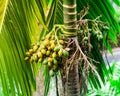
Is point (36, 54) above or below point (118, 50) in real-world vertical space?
above

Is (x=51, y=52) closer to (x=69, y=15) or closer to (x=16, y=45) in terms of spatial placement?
(x=69, y=15)

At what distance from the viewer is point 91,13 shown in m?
2.16

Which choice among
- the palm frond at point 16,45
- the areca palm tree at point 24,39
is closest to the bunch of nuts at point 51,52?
the areca palm tree at point 24,39

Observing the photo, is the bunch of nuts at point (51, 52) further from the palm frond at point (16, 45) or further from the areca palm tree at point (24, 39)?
the palm frond at point (16, 45)

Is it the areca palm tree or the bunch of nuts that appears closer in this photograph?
the bunch of nuts

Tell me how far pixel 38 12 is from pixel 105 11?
A: 60 cm

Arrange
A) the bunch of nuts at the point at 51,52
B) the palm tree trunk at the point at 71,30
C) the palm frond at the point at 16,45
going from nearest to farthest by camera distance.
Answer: the bunch of nuts at the point at 51,52 < the palm tree trunk at the point at 71,30 < the palm frond at the point at 16,45

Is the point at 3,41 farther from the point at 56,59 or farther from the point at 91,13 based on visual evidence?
the point at 91,13

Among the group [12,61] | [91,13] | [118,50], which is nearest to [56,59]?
[12,61]

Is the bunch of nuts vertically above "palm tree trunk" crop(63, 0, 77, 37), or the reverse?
"palm tree trunk" crop(63, 0, 77, 37)

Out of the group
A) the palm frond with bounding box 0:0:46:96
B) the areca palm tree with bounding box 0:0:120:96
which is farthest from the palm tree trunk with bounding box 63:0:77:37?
the palm frond with bounding box 0:0:46:96

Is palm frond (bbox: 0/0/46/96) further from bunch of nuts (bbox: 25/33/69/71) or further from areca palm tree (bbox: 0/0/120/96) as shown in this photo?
bunch of nuts (bbox: 25/33/69/71)

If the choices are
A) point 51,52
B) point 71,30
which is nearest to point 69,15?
point 71,30

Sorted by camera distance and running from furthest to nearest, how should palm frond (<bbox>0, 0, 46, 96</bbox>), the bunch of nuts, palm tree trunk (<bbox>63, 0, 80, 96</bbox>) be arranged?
1. palm frond (<bbox>0, 0, 46, 96</bbox>)
2. palm tree trunk (<bbox>63, 0, 80, 96</bbox>)
3. the bunch of nuts
